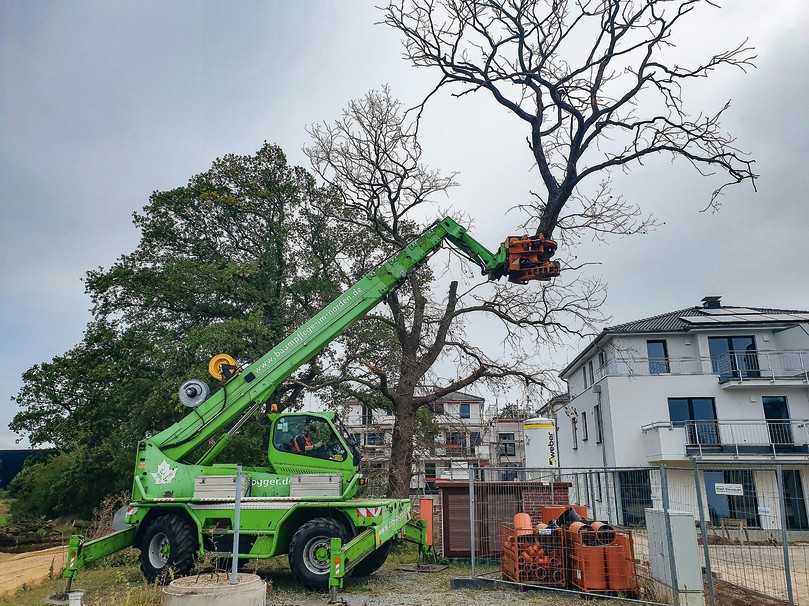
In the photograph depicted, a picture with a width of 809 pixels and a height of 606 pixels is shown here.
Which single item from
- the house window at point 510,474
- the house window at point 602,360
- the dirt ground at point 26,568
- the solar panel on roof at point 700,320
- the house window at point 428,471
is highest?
the solar panel on roof at point 700,320

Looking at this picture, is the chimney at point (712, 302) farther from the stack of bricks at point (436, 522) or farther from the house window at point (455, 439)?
the stack of bricks at point (436, 522)

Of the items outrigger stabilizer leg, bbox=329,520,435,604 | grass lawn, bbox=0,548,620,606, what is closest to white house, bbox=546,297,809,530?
grass lawn, bbox=0,548,620,606

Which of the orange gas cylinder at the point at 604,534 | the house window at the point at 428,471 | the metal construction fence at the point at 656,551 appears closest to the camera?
the metal construction fence at the point at 656,551

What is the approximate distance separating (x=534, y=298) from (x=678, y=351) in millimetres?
15921

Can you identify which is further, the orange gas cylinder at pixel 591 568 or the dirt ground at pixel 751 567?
the dirt ground at pixel 751 567

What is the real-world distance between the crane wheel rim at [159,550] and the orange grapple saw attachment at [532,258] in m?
7.95

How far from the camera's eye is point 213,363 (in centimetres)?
1138

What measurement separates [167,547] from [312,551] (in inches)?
106

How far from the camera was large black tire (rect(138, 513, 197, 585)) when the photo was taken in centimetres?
1047

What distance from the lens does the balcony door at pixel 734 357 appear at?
91.8ft

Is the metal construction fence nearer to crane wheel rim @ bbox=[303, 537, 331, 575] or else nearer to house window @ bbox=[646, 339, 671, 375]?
crane wheel rim @ bbox=[303, 537, 331, 575]

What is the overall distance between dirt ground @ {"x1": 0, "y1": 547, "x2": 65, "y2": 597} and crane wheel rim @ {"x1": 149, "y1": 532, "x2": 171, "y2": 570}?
307 centimetres

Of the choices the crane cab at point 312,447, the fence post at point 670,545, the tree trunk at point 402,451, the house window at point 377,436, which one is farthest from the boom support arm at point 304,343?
the house window at point 377,436

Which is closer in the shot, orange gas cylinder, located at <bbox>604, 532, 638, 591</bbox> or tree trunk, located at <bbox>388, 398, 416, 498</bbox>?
orange gas cylinder, located at <bbox>604, 532, 638, 591</bbox>
